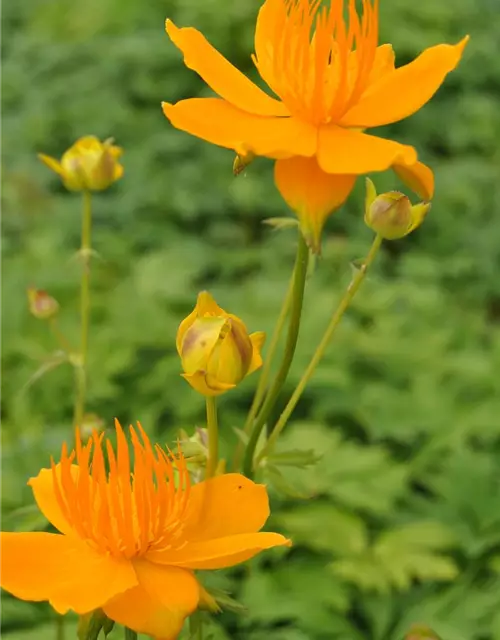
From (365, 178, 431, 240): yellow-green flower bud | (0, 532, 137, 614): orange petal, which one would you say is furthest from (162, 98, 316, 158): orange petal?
(0, 532, 137, 614): orange petal

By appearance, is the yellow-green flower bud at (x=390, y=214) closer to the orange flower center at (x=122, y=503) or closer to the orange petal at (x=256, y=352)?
the orange petal at (x=256, y=352)

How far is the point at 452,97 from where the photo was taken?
4000mm

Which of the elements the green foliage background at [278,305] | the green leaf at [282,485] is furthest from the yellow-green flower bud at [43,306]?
the green leaf at [282,485]

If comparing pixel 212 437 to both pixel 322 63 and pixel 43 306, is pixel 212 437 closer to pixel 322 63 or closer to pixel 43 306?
pixel 322 63

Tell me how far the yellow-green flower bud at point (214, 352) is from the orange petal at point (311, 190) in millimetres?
103

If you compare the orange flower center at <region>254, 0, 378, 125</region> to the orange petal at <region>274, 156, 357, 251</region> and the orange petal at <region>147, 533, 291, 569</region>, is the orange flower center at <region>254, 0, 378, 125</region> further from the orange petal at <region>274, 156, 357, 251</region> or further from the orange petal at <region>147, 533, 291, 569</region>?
the orange petal at <region>147, 533, 291, 569</region>

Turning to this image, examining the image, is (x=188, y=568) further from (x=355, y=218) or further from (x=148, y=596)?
(x=355, y=218)

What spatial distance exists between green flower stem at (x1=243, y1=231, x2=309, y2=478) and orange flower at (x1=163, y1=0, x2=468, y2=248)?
6cm

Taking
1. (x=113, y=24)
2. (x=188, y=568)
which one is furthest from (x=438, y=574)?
(x=113, y=24)

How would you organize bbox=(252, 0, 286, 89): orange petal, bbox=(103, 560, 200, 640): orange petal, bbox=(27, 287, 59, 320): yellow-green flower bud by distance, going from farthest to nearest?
bbox=(27, 287, 59, 320): yellow-green flower bud < bbox=(252, 0, 286, 89): orange petal < bbox=(103, 560, 200, 640): orange petal

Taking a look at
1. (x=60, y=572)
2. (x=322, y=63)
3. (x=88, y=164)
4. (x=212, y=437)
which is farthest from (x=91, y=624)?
(x=88, y=164)

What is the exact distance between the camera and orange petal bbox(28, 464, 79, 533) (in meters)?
0.79

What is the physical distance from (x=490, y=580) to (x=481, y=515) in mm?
140

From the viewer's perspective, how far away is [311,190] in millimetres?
764
